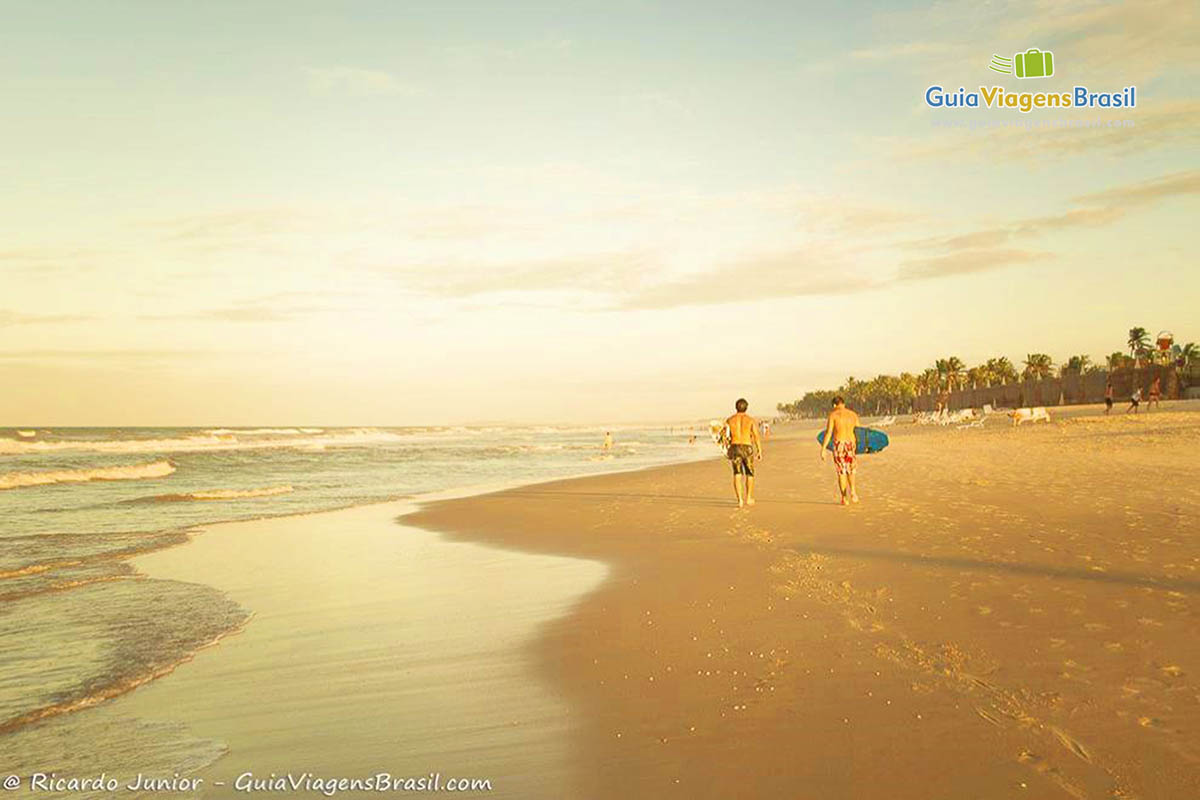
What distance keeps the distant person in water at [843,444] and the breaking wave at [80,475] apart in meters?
31.6

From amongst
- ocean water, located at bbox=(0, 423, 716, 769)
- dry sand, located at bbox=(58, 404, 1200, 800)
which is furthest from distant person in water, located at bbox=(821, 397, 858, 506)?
ocean water, located at bbox=(0, 423, 716, 769)

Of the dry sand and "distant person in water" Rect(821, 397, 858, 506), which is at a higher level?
"distant person in water" Rect(821, 397, 858, 506)

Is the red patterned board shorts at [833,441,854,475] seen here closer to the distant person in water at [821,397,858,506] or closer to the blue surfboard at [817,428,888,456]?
the distant person in water at [821,397,858,506]

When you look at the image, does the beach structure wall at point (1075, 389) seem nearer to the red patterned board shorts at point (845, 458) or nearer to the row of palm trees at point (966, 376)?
the row of palm trees at point (966, 376)

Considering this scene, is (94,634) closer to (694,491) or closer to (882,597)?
(882,597)

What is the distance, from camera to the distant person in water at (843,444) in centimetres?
1556

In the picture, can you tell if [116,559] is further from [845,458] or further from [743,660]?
[845,458]

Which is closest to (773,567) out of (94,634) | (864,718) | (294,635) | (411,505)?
(864,718)

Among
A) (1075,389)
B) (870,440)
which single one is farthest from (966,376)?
(870,440)

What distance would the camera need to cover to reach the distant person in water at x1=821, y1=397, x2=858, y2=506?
51.1 ft

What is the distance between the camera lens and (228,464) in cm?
4462

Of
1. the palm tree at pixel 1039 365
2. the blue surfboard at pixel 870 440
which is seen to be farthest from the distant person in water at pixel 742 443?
the palm tree at pixel 1039 365

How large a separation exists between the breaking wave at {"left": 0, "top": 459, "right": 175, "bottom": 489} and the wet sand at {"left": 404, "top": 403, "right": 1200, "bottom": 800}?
28.0 m

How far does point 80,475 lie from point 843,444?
35.2 meters
